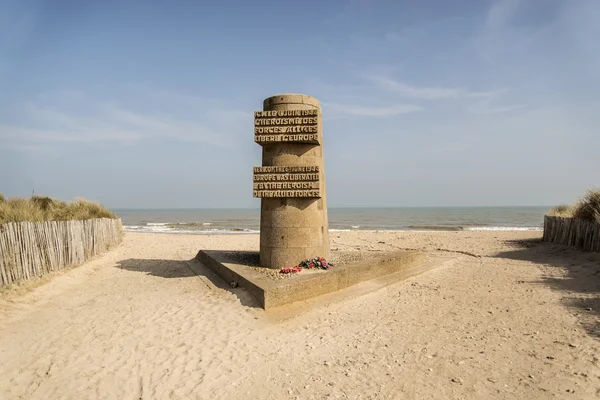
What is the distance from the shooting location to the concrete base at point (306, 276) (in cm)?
714

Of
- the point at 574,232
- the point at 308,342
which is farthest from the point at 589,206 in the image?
the point at 308,342


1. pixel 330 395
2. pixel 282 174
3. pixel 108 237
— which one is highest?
pixel 282 174

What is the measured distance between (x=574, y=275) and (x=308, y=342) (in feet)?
26.3

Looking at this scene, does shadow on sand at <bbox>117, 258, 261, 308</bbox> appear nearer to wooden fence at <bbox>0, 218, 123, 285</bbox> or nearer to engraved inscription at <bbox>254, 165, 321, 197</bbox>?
wooden fence at <bbox>0, 218, 123, 285</bbox>

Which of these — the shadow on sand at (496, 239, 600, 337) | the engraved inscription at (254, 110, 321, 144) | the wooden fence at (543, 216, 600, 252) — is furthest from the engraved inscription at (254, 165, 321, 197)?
the wooden fence at (543, 216, 600, 252)

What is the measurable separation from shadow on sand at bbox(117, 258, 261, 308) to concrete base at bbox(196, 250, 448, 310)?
146 millimetres

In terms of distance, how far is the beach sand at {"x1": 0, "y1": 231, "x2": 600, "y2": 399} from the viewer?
14.6 feet

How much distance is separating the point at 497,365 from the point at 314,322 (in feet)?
9.42

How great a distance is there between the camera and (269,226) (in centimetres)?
893

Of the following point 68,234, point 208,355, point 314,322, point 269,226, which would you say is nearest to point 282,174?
point 269,226

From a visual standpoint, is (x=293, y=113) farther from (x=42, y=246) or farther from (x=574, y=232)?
(x=574, y=232)

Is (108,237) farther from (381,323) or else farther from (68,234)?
(381,323)

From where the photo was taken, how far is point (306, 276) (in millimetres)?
7859

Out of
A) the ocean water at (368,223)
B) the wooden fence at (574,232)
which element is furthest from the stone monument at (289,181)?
the ocean water at (368,223)
